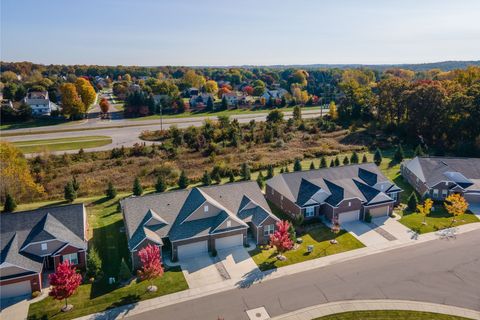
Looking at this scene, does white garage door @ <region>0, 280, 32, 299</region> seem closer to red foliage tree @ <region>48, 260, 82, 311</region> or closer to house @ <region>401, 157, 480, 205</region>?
red foliage tree @ <region>48, 260, 82, 311</region>

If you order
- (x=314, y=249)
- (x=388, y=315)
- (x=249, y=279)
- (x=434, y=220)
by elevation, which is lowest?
(x=388, y=315)

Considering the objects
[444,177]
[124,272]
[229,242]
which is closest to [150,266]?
[124,272]

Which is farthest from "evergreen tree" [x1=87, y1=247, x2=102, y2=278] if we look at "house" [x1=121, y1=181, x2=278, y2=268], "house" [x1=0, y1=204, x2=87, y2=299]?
"house" [x1=121, y1=181, x2=278, y2=268]

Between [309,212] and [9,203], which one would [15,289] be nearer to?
[9,203]

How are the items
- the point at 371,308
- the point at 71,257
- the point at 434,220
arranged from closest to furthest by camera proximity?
the point at 371,308 < the point at 71,257 < the point at 434,220

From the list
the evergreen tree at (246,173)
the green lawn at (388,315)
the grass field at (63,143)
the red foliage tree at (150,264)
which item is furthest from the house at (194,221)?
the grass field at (63,143)

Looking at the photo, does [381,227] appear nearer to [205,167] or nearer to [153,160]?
[205,167]

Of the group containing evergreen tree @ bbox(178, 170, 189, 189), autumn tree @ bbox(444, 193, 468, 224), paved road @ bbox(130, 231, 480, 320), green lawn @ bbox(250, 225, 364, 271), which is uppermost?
evergreen tree @ bbox(178, 170, 189, 189)
